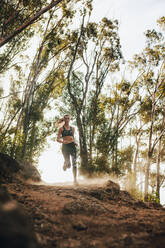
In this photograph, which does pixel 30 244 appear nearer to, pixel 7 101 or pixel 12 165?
pixel 12 165

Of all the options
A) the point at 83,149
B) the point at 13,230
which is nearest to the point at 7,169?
the point at 13,230

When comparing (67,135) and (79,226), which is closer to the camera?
(79,226)

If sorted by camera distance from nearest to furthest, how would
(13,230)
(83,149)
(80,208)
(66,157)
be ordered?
(13,230) → (80,208) → (66,157) → (83,149)

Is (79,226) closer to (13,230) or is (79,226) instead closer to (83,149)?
(13,230)

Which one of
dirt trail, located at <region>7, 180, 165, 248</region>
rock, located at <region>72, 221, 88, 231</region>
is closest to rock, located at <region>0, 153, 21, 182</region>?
dirt trail, located at <region>7, 180, 165, 248</region>

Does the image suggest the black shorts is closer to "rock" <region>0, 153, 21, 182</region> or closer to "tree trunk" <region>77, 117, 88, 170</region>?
"rock" <region>0, 153, 21, 182</region>

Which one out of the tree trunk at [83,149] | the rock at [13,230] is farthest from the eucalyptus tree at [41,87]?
the rock at [13,230]

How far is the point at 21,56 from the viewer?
51.1ft

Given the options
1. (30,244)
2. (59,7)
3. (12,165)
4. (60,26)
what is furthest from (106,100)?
(30,244)

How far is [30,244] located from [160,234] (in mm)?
2034

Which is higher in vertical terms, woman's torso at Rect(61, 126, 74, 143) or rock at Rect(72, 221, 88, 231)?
woman's torso at Rect(61, 126, 74, 143)

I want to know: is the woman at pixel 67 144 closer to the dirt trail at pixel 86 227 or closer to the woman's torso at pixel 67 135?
the woman's torso at pixel 67 135

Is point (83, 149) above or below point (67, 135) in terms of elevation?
below

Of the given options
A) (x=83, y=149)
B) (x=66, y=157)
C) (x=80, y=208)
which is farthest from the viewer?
(x=83, y=149)
